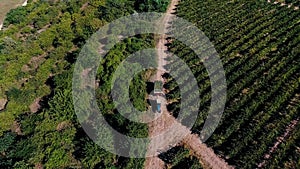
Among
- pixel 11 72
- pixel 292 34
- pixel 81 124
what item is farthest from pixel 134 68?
pixel 292 34

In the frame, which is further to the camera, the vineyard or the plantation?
the plantation

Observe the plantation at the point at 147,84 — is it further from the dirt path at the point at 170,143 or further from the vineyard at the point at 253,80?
the dirt path at the point at 170,143

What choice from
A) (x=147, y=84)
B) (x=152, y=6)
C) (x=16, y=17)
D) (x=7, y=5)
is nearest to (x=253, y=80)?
(x=147, y=84)

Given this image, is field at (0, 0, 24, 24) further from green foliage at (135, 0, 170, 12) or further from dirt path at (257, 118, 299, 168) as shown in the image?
dirt path at (257, 118, 299, 168)

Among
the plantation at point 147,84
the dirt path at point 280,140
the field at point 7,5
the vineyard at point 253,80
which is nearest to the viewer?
the dirt path at point 280,140

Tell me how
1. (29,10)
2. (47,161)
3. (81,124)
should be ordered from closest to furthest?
(47,161), (81,124), (29,10)

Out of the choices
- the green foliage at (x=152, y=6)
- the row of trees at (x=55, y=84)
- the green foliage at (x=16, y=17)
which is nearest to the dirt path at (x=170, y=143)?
the row of trees at (x=55, y=84)

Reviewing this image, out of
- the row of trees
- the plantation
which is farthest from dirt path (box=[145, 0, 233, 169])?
the row of trees

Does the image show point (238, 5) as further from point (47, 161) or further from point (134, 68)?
point (47, 161)
